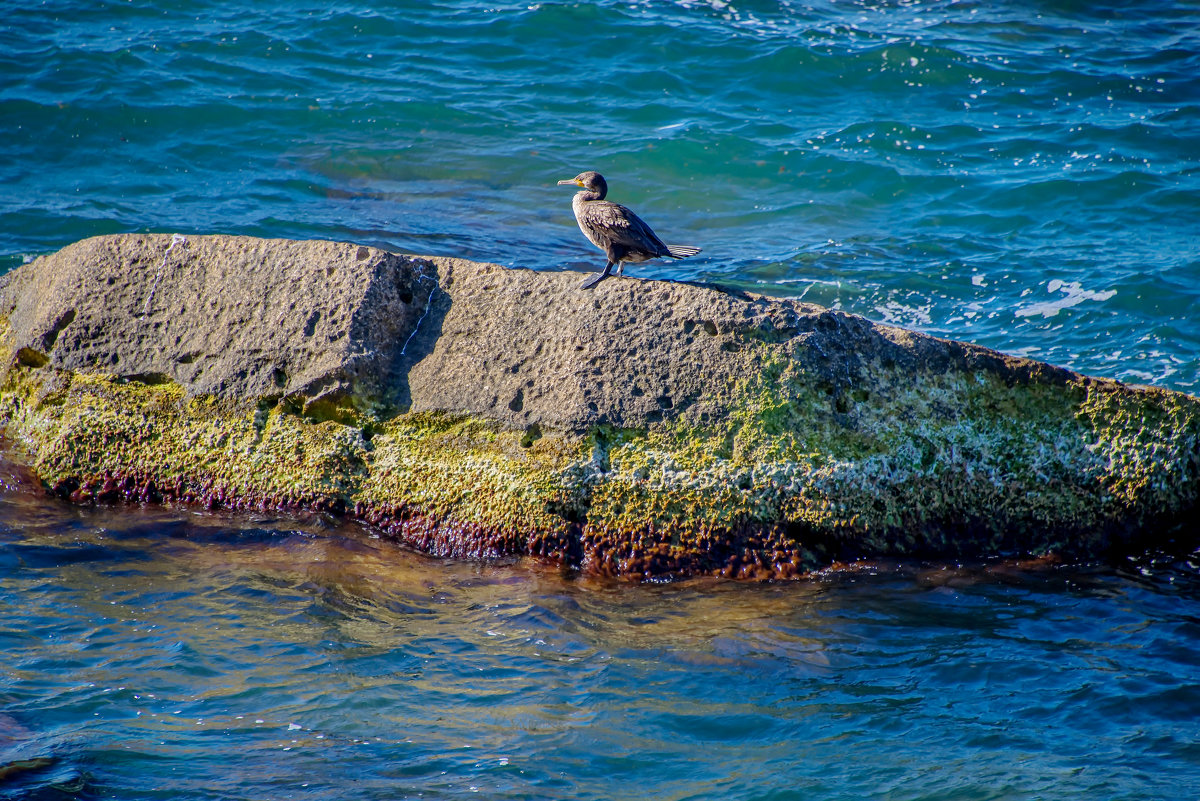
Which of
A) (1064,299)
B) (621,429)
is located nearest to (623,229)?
(621,429)

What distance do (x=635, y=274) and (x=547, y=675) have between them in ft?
16.9

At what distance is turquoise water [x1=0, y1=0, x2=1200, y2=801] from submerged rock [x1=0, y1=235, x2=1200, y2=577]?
0.73ft

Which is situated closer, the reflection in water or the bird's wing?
the reflection in water

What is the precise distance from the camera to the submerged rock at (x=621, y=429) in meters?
4.48

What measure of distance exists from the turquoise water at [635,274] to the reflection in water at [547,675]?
16mm

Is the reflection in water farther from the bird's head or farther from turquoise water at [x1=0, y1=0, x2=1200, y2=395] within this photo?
turquoise water at [x1=0, y1=0, x2=1200, y2=395]

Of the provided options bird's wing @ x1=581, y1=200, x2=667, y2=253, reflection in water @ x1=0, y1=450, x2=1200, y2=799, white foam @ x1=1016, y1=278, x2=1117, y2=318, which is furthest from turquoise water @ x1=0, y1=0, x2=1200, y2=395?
reflection in water @ x1=0, y1=450, x2=1200, y2=799

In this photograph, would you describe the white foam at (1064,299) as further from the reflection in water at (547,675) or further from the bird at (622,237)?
the bird at (622,237)

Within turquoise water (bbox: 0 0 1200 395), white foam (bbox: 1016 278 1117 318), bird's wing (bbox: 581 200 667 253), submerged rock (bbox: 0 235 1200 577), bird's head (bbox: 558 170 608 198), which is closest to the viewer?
submerged rock (bbox: 0 235 1200 577)

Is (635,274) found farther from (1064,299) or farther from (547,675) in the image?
(547,675)

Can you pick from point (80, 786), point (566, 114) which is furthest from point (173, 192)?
point (80, 786)

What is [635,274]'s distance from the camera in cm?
852

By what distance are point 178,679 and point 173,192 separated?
7139mm

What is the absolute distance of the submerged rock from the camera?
448 cm
